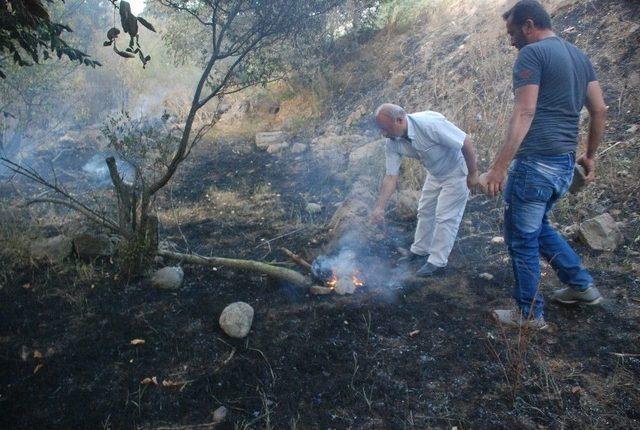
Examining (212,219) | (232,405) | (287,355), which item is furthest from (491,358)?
(212,219)

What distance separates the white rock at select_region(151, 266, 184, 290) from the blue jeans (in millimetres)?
2545

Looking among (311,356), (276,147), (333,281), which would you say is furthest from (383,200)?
(276,147)

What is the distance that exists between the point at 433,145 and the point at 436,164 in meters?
0.20

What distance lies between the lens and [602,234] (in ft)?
11.8

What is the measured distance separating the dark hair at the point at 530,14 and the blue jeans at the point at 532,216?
77 centimetres

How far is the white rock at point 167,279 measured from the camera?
3385 millimetres

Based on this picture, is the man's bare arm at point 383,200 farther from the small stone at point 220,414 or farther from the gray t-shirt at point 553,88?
the small stone at point 220,414

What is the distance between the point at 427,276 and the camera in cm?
362

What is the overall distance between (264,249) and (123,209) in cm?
139

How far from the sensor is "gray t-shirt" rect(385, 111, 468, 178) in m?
3.42

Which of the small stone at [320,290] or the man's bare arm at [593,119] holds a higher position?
the man's bare arm at [593,119]

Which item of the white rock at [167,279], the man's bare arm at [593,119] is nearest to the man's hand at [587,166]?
the man's bare arm at [593,119]

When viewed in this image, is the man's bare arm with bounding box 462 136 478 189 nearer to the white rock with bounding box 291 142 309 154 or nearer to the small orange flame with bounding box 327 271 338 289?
the small orange flame with bounding box 327 271 338 289

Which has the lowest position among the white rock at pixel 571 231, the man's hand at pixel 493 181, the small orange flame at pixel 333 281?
the white rock at pixel 571 231
